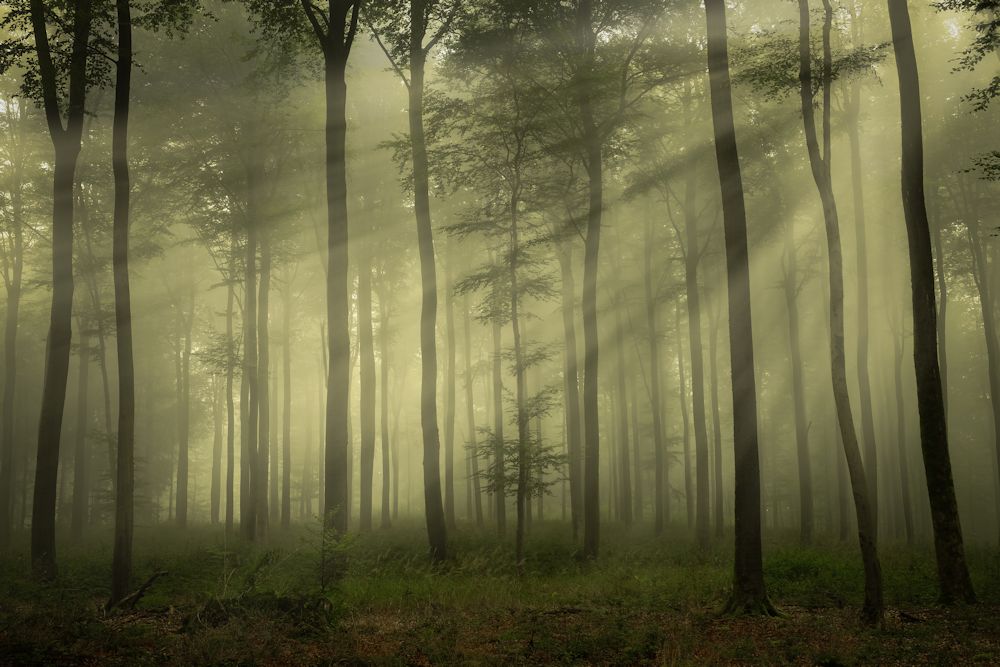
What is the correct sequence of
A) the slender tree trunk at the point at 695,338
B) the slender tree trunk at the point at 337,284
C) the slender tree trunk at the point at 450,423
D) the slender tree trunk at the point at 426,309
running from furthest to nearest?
the slender tree trunk at the point at 450,423 → the slender tree trunk at the point at 695,338 → the slender tree trunk at the point at 426,309 → the slender tree trunk at the point at 337,284

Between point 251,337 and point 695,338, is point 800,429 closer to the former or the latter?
point 695,338

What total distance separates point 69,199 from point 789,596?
53.8 feet

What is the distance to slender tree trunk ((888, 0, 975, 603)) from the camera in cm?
1076

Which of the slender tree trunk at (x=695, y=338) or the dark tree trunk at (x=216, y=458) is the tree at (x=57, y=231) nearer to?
the slender tree trunk at (x=695, y=338)

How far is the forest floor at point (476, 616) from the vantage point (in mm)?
7395

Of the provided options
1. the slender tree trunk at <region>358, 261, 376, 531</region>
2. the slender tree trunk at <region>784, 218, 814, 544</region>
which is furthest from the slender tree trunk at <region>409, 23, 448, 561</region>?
the slender tree trunk at <region>784, 218, 814, 544</region>

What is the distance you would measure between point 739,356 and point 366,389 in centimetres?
1595

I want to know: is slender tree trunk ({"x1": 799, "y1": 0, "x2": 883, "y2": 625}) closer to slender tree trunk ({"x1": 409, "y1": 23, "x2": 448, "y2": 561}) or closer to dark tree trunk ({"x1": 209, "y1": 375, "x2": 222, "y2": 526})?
slender tree trunk ({"x1": 409, "y1": 23, "x2": 448, "y2": 561})

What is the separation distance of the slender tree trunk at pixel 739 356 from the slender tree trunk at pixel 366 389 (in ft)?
44.4

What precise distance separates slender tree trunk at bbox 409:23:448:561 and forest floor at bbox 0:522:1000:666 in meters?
1.09

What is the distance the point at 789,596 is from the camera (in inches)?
466

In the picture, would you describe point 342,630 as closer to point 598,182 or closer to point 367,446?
point 598,182

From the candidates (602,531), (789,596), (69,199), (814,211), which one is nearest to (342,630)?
(789,596)

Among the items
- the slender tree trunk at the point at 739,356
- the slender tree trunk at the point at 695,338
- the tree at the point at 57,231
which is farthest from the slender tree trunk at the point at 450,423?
the slender tree trunk at the point at 739,356
